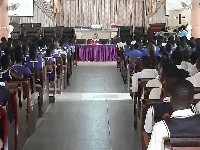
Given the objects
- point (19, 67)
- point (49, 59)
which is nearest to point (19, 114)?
point (19, 67)

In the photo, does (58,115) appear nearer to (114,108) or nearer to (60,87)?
(114,108)

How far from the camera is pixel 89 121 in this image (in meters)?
7.33

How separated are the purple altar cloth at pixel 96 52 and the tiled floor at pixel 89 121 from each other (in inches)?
218

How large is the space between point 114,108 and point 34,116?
217 centimetres

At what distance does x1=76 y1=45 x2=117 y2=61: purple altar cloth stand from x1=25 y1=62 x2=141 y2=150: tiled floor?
5.55 metres

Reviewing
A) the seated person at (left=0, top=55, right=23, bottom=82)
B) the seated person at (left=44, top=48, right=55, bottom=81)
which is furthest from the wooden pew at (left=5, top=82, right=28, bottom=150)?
the seated person at (left=44, top=48, right=55, bottom=81)

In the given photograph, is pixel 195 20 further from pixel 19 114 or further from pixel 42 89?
pixel 19 114

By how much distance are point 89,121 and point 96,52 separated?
10.3m

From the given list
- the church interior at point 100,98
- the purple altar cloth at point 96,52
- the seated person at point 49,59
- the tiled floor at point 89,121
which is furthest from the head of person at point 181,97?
the purple altar cloth at point 96,52

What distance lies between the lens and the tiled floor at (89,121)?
235 inches

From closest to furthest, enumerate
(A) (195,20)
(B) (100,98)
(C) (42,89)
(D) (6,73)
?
(D) (6,73)
(C) (42,89)
(B) (100,98)
(A) (195,20)

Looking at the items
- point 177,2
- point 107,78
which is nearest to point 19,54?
point 107,78

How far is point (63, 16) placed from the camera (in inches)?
998

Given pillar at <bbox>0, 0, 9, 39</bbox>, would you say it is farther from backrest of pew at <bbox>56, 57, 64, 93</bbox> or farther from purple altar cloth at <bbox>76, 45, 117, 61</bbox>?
backrest of pew at <bbox>56, 57, 64, 93</bbox>
